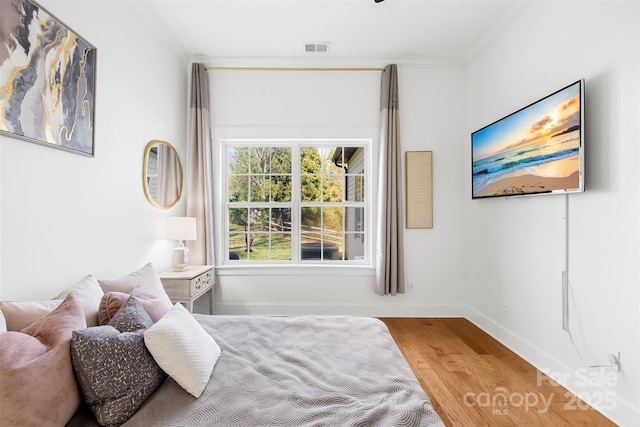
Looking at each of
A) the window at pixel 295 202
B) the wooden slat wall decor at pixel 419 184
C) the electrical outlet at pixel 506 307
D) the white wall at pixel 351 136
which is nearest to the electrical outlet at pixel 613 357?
the electrical outlet at pixel 506 307

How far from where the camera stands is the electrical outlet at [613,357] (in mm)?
1724

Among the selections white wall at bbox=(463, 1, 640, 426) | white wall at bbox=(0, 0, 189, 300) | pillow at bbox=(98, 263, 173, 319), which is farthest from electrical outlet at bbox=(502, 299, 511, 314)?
white wall at bbox=(0, 0, 189, 300)

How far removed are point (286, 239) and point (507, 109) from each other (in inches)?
104

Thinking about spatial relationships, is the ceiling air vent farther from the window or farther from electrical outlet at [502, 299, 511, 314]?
electrical outlet at [502, 299, 511, 314]

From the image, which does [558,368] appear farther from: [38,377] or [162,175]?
[162,175]

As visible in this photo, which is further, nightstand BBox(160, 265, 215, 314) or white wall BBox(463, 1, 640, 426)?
nightstand BBox(160, 265, 215, 314)

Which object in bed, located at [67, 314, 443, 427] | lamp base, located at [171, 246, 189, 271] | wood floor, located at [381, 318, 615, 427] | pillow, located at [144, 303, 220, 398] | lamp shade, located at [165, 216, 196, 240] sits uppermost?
lamp shade, located at [165, 216, 196, 240]

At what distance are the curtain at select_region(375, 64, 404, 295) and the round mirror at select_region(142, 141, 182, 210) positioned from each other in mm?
Result: 2203

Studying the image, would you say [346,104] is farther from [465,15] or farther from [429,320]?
[429,320]

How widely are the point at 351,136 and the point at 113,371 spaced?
3.00 meters

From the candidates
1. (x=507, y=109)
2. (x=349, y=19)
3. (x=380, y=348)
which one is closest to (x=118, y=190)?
(x=380, y=348)

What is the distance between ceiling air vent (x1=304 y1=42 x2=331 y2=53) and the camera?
10.1 ft

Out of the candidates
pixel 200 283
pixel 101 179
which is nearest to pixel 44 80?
pixel 101 179

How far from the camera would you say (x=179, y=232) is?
2742mm
